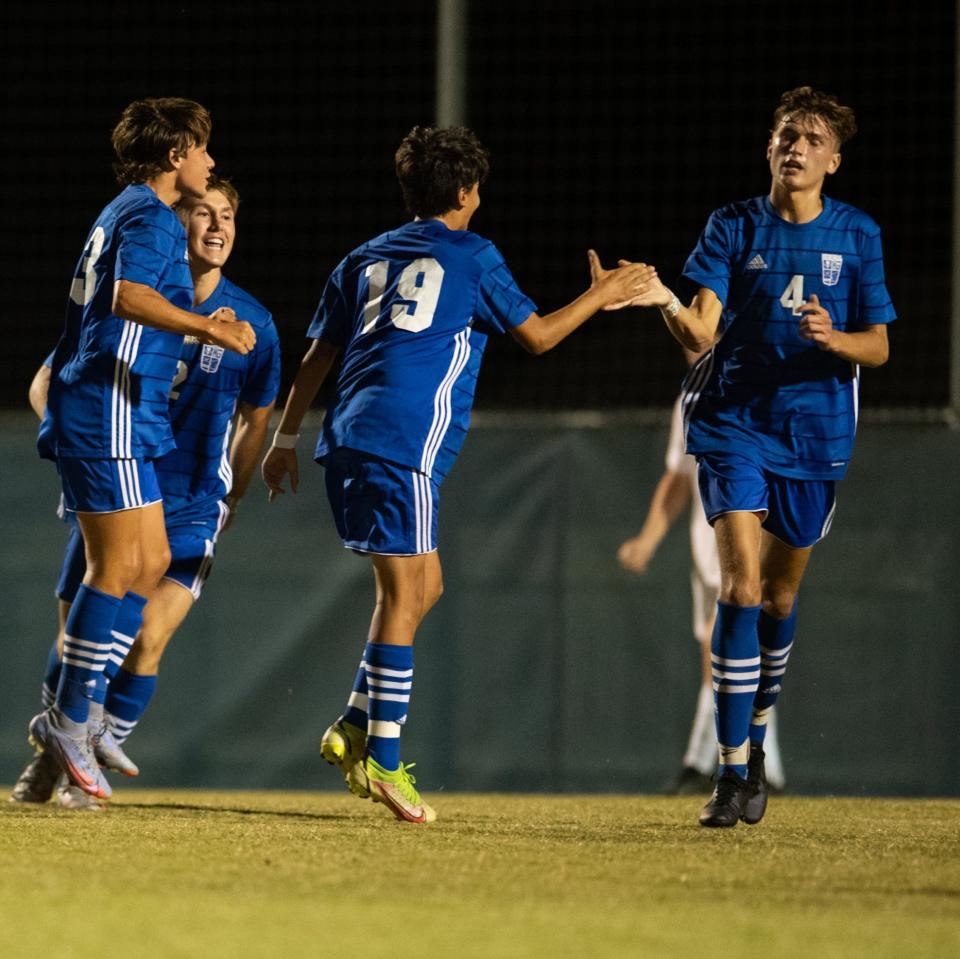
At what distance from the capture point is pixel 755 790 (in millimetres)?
5262

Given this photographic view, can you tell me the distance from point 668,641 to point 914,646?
3.45 ft

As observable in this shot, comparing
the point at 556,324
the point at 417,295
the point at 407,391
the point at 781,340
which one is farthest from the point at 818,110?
the point at 407,391

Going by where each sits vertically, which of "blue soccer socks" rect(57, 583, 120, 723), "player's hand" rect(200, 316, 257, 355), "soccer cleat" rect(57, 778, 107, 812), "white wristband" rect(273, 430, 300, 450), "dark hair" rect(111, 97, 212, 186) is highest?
"dark hair" rect(111, 97, 212, 186)

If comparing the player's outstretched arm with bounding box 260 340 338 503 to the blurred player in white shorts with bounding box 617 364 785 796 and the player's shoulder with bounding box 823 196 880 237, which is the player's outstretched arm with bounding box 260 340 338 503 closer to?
the player's shoulder with bounding box 823 196 880 237

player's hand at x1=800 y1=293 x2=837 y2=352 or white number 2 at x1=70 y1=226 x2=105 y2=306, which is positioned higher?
white number 2 at x1=70 y1=226 x2=105 y2=306

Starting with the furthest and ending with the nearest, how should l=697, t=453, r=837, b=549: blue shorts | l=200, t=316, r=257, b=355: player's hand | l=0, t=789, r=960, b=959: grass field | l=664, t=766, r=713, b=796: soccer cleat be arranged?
l=664, t=766, r=713, b=796: soccer cleat
l=697, t=453, r=837, b=549: blue shorts
l=200, t=316, r=257, b=355: player's hand
l=0, t=789, r=960, b=959: grass field

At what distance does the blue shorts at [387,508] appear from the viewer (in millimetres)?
5164

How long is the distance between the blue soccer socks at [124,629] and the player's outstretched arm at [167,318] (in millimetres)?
955

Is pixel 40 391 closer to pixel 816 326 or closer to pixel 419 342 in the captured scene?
pixel 419 342

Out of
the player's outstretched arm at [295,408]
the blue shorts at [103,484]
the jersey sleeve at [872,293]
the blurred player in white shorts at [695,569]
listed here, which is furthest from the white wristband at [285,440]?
the blurred player in white shorts at [695,569]

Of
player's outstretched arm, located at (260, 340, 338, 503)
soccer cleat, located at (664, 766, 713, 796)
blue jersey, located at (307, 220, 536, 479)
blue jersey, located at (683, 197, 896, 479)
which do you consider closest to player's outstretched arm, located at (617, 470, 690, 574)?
soccer cleat, located at (664, 766, 713, 796)

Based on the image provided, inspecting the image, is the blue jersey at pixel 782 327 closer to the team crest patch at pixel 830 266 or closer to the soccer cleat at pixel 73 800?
the team crest patch at pixel 830 266

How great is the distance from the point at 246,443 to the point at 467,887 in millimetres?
2717

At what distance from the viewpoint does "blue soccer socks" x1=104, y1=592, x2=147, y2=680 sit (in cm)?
555
